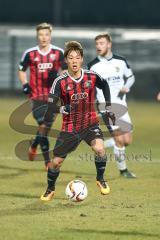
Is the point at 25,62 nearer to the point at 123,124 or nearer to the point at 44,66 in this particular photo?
the point at 44,66

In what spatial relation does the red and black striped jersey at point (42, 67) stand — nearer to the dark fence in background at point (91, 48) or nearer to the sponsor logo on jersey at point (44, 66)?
the sponsor logo on jersey at point (44, 66)

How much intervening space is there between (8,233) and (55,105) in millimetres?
2452

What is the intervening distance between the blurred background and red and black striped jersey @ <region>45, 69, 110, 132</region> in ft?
62.9

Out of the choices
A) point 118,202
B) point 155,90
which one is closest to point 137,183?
point 118,202

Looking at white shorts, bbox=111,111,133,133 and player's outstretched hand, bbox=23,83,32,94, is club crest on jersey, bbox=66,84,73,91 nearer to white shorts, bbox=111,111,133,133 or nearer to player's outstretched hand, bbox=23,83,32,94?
white shorts, bbox=111,111,133,133

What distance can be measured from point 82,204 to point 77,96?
4.56 ft

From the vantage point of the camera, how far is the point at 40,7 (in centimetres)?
3616

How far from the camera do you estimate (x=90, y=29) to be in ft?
115

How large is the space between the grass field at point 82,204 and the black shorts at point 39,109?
88 cm

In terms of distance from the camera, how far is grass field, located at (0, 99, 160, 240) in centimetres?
921

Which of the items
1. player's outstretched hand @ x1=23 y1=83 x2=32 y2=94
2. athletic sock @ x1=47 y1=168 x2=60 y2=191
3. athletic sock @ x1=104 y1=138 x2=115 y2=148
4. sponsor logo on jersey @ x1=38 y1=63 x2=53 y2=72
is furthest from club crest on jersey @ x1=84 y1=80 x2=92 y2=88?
athletic sock @ x1=104 y1=138 x2=115 y2=148

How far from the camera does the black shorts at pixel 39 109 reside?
14.5 metres

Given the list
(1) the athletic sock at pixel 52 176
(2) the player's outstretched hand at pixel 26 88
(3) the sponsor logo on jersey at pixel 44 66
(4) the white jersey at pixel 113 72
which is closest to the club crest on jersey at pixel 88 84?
(1) the athletic sock at pixel 52 176

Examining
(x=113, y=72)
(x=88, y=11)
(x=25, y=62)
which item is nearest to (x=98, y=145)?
(x=113, y=72)
